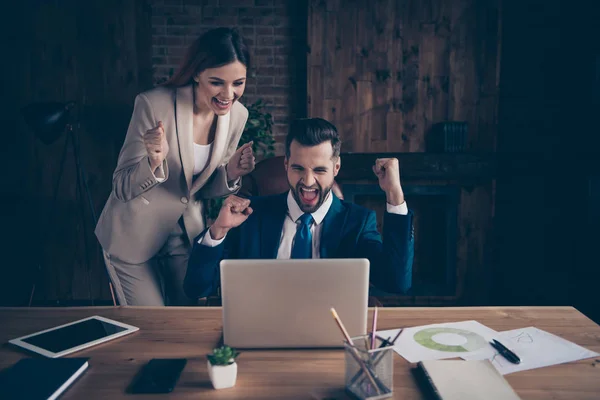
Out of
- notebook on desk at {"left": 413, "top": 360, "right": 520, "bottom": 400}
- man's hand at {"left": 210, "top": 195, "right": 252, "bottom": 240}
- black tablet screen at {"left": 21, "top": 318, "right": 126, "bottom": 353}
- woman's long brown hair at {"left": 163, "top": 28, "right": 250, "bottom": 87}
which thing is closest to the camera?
notebook on desk at {"left": 413, "top": 360, "right": 520, "bottom": 400}

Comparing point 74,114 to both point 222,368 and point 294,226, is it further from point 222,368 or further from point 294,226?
point 222,368

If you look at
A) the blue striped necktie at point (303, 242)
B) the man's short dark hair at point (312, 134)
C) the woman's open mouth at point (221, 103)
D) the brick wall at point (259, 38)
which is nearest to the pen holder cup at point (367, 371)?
the blue striped necktie at point (303, 242)

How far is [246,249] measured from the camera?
5.88ft

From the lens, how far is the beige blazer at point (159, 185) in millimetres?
1995

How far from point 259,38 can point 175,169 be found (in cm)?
202

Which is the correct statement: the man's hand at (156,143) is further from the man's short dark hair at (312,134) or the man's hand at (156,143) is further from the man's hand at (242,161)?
the man's short dark hair at (312,134)

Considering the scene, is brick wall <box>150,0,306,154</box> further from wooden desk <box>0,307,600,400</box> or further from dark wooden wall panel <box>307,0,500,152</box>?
wooden desk <box>0,307,600,400</box>

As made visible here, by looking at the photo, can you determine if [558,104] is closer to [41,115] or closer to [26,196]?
[41,115]

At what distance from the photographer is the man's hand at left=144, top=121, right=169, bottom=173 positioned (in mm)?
1794

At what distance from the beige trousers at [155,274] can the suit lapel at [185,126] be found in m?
0.26

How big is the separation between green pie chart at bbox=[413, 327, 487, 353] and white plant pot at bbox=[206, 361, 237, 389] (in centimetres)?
47

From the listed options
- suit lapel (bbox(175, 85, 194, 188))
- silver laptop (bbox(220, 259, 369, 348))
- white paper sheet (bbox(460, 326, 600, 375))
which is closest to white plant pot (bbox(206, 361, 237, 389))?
silver laptop (bbox(220, 259, 369, 348))

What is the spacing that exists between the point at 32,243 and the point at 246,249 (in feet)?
8.92

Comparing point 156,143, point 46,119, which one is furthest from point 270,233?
point 46,119
